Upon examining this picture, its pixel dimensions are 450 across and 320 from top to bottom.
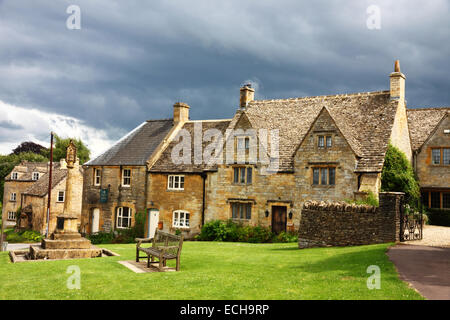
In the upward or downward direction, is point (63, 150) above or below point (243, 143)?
above

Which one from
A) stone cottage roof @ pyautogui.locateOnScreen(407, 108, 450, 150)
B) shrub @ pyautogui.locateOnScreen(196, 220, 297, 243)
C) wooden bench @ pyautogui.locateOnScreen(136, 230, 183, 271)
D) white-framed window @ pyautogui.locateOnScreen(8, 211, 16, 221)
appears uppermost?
stone cottage roof @ pyautogui.locateOnScreen(407, 108, 450, 150)

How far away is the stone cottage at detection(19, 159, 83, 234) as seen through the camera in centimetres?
5678

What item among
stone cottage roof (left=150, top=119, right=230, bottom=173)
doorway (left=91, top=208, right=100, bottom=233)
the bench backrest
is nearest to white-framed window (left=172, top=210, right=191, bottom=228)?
stone cottage roof (left=150, top=119, right=230, bottom=173)

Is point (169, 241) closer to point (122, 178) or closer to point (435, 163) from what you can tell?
point (122, 178)

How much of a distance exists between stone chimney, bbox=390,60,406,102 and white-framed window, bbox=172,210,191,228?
59.3ft

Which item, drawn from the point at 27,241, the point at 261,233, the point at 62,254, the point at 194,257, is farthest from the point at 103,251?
the point at 27,241

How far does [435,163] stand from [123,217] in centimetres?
2611

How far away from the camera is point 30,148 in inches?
4094

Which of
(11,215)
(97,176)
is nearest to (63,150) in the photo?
(11,215)

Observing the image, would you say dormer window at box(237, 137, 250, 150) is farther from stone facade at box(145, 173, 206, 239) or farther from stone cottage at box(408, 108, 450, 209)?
stone cottage at box(408, 108, 450, 209)

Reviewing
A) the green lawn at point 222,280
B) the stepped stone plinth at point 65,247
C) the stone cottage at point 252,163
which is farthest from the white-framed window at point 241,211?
the green lawn at point 222,280

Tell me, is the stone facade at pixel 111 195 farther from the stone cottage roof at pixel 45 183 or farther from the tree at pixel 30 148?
the tree at pixel 30 148

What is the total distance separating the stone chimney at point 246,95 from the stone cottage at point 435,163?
1416 centimetres

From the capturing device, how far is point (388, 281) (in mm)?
11555
